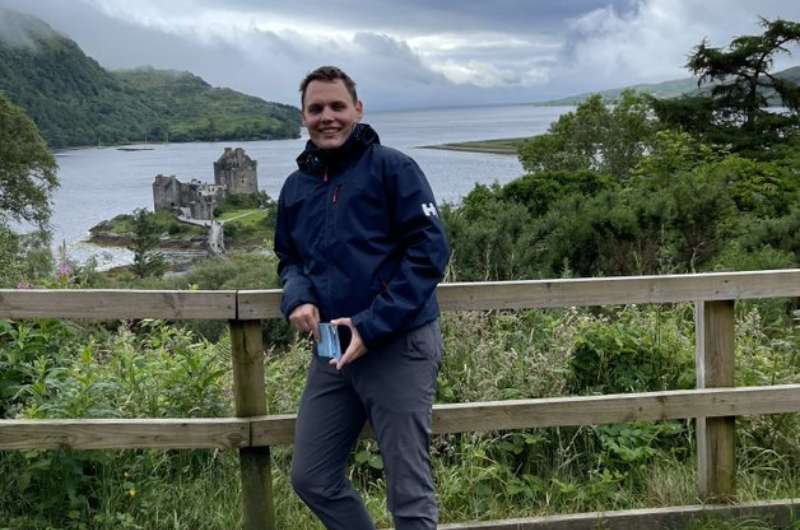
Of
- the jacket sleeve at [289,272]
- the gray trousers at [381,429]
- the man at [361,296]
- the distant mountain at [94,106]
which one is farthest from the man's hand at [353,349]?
the distant mountain at [94,106]

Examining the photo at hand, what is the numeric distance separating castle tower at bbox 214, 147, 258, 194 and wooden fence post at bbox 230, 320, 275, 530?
97.6 meters

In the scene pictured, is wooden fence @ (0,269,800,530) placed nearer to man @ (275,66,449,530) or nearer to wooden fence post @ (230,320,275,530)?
wooden fence post @ (230,320,275,530)

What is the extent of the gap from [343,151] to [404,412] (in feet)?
2.94

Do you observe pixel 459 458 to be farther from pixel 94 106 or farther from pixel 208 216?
pixel 94 106

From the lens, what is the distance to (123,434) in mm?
3354

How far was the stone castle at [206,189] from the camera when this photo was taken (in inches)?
3602

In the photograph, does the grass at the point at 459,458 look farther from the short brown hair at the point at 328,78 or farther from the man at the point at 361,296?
the short brown hair at the point at 328,78

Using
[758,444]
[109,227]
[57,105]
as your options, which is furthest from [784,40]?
[57,105]

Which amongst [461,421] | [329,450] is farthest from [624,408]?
[329,450]

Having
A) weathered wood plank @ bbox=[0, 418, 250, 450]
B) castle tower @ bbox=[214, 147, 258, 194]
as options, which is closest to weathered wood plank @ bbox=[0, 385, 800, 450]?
weathered wood plank @ bbox=[0, 418, 250, 450]

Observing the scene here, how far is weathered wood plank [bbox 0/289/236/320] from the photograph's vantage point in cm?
328

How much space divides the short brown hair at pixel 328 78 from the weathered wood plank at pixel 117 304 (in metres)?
0.87

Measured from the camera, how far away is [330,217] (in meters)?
2.81

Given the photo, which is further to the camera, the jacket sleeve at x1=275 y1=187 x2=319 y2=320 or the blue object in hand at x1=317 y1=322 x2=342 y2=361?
the jacket sleeve at x1=275 y1=187 x2=319 y2=320
